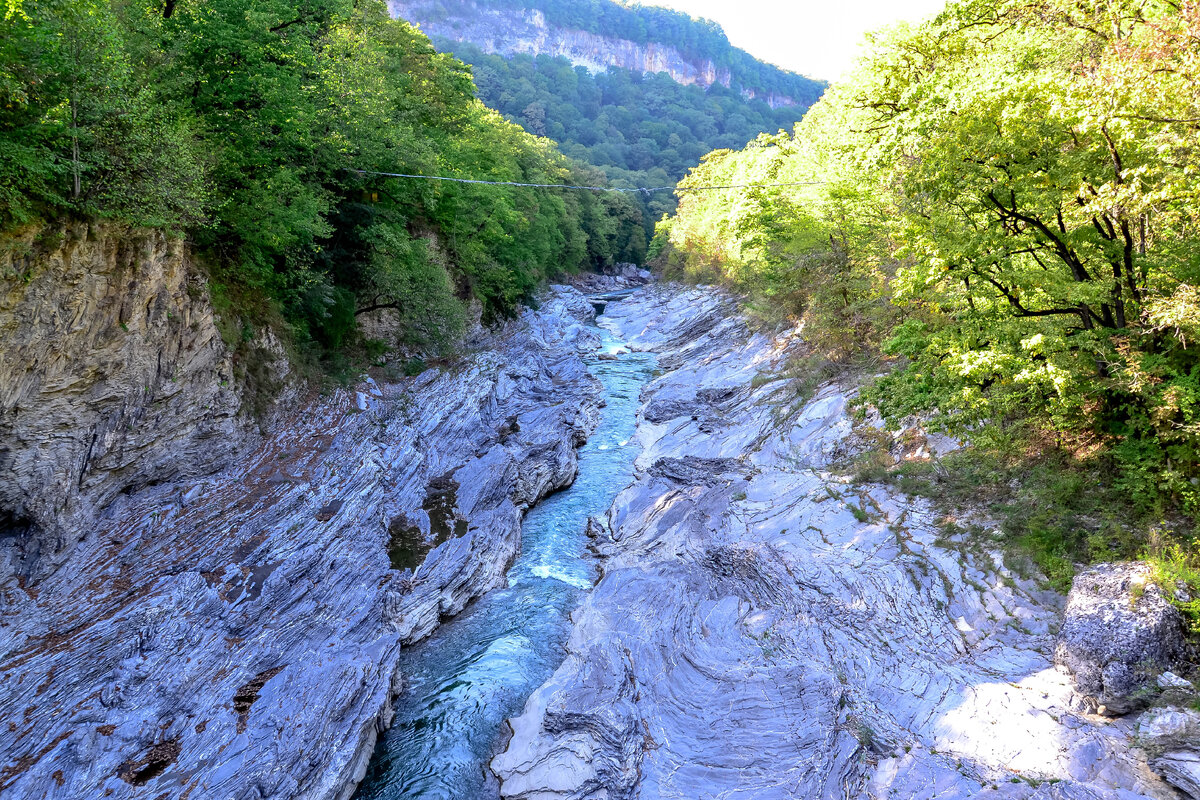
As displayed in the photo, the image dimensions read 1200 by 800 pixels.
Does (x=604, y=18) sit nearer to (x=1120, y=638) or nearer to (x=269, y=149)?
(x=269, y=149)

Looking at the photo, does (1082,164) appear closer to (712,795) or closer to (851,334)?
(712,795)

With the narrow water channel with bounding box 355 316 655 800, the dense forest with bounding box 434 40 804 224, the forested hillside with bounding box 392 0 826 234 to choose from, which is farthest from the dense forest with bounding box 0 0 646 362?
the forested hillside with bounding box 392 0 826 234

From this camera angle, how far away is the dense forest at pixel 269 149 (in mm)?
10406

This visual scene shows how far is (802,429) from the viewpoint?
776 inches

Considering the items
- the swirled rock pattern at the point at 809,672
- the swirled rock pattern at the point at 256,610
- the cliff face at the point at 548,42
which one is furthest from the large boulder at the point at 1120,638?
the cliff face at the point at 548,42

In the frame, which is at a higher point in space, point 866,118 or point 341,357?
point 866,118

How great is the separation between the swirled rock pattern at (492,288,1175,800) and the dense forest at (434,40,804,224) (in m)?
78.6

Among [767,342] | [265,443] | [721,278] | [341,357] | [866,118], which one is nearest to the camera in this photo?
[866,118]

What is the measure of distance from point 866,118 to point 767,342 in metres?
14.8

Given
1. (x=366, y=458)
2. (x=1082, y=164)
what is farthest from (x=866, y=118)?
(x=366, y=458)

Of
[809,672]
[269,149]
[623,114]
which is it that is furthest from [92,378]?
[623,114]

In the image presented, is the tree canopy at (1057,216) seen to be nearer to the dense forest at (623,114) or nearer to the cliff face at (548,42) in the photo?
the dense forest at (623,114)

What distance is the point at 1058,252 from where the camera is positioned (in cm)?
1068

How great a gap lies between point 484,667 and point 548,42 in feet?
613
